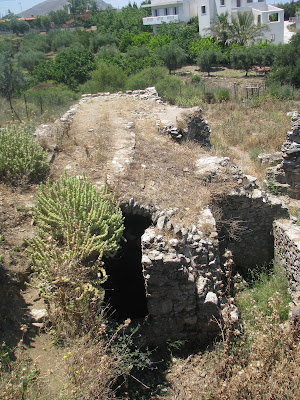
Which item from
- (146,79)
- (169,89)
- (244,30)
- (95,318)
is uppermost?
(244,30)

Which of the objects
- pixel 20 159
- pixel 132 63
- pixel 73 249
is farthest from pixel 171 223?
pixel 132 63

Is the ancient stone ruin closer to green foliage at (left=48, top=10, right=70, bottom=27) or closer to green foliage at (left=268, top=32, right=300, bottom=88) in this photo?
green foliage at (left=268, top=32, right=300, bottom=88)

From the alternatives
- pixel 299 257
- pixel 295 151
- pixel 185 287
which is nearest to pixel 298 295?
pixel 299 257

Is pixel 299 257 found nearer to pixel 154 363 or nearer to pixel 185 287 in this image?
pixel 185 287

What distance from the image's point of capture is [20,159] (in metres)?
6.75

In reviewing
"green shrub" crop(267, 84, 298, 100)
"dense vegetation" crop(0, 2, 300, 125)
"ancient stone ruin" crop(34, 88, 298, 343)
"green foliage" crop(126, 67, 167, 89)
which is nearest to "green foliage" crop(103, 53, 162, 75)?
"dense vegetation" crop(0, 2, 300, 125)

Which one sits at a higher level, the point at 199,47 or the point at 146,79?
the point at 199,47

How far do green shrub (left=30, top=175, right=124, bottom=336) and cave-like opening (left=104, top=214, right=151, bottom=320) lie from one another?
0.77 m

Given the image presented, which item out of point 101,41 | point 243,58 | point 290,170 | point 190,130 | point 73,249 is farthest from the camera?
point 101,41

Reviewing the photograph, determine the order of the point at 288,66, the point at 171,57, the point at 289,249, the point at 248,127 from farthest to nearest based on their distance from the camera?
the point at 171,57 → the point at 288,66 → the point at 248,127 → the point at 289,249

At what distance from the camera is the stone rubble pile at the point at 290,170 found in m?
9.77

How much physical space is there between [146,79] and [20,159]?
45.3ft

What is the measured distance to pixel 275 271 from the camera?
6.75 metres

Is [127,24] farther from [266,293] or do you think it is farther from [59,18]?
[266,293]
